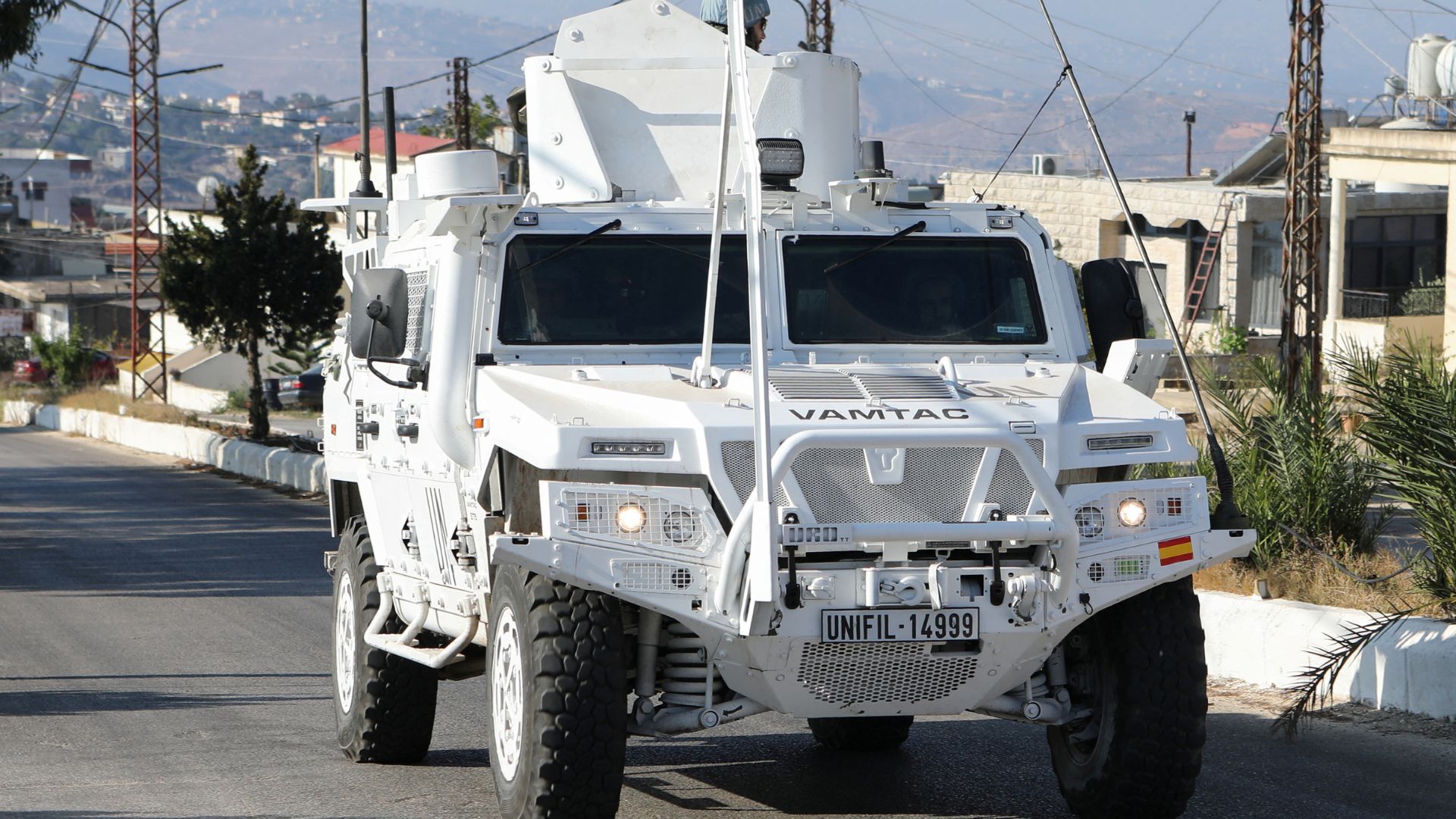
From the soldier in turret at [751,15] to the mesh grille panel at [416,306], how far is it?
2.47 metres

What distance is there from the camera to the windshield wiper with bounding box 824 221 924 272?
8.07 m

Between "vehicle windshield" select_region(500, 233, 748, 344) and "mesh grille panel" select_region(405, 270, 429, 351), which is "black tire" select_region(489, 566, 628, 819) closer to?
"vehicle windshield" select_region(500, 233, 748, 344)

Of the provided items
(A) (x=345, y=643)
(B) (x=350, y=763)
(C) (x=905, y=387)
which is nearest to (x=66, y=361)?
(A) (x=345, y=643)

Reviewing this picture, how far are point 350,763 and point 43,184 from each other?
404 feet

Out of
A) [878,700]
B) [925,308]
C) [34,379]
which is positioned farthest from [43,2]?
[34,379]

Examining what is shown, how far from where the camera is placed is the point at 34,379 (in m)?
67.8

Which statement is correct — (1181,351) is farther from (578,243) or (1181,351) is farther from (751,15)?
(751,15)

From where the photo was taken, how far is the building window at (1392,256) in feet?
123

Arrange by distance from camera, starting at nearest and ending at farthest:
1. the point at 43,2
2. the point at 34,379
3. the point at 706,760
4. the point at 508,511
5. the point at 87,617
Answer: the point at 508,511, the point at 706,760, the point at 87,617, the point at 43,2, the point at 34,379

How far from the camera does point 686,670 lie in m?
6.76

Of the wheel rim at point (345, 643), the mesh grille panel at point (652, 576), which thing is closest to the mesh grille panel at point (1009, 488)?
the mesh grille panel at point (652, 576)

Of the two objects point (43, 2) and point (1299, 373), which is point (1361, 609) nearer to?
point (1299, 373)

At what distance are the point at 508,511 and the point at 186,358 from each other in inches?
2562

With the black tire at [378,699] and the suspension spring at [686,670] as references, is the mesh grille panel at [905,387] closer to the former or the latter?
the suspension spring at [686,670]
